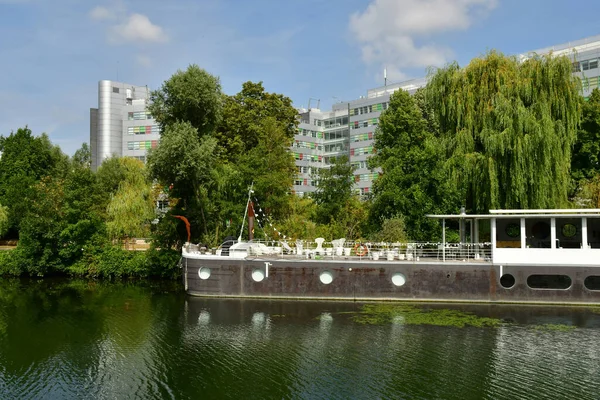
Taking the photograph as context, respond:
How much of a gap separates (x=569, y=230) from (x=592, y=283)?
319cm

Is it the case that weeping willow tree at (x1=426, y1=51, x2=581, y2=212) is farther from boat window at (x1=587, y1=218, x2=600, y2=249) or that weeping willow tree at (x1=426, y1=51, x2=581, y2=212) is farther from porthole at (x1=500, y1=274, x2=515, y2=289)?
porthole at (x1=500, y1=274, x2=515, y2=289)

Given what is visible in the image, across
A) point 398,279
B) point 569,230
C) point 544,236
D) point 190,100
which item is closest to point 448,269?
point 398,279

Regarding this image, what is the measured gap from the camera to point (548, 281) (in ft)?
95.8

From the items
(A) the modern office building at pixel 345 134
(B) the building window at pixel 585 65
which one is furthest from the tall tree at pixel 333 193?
(B) the building window at pixel 585 65

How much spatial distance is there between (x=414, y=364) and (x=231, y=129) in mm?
35539

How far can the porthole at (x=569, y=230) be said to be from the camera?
30.2m

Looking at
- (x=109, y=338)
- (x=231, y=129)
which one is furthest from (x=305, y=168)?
(x=109, y=338)

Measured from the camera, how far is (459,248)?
1203 inches

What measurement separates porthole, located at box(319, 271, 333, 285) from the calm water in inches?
66.9

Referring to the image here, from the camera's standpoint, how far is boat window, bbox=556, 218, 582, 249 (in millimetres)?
30000

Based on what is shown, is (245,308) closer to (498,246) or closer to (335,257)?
(335,257)

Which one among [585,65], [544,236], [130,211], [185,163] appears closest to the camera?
[544,236]

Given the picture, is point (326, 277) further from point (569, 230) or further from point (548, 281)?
point (569, 230)

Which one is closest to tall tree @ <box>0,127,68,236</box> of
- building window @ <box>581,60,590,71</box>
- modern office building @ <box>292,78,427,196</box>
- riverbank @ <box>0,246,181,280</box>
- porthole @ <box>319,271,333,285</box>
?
riverbank @ <box>0,246,181,280</box>
